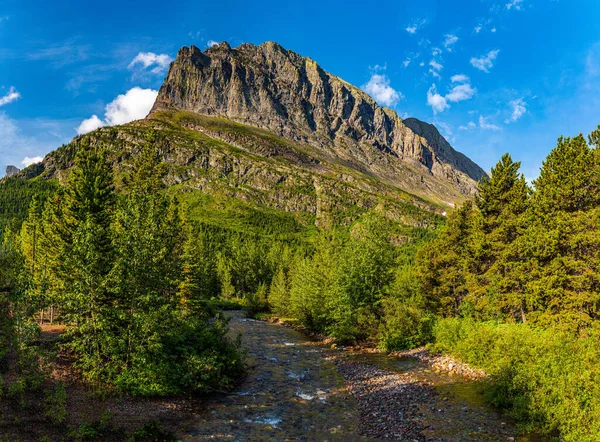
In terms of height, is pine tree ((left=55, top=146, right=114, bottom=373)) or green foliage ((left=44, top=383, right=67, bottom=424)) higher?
pine tree ((left=55, top=146, right=114, bottom=373))

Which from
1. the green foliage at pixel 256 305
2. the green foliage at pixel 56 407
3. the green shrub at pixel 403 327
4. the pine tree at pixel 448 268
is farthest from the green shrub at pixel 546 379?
the green foliage at pixel 256 305

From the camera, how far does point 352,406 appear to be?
2189cm

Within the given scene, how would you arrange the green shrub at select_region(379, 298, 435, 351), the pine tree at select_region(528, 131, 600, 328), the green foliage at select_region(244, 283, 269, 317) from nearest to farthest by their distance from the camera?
1. the pine tree at select_region(528, 131, 600, 328)
2. the green shrub at select_region(379, 298, 435, 351)
3. the green foliage at select_region(244, 283, 269, 317)

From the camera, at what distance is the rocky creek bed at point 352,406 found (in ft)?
56.8

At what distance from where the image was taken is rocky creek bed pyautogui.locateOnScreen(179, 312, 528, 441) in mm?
17312

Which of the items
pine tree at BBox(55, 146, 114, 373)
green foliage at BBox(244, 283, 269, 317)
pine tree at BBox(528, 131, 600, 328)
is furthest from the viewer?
green foliage at BBox(244, 283, 269, 317)

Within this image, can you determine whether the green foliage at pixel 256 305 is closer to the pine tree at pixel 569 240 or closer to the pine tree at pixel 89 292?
the pine tree at pixel 89 292

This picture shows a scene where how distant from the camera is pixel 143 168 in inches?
1791

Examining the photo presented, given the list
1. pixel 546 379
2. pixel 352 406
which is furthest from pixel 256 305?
pixel 546 379

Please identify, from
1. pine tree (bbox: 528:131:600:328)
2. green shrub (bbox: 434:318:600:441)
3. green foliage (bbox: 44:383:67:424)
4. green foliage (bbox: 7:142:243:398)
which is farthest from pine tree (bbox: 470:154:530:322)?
green foliage (bbox: 44:383:67:424)

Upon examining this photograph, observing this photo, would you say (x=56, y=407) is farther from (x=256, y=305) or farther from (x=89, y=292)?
(x=256, y=305)

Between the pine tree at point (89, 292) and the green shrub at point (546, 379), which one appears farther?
the pine tree at point (89, 292)

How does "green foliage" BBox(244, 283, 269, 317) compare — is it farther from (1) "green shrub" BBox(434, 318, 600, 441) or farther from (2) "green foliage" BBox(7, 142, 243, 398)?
(1) "green shrub" BBox(434, 318, 600, 441)

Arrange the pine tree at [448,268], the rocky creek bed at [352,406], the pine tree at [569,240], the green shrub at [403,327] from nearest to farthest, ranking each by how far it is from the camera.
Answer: the rocky creek bed at [352,406]
the pine tree at [569,240]
the green shrub at [403,327]
the pine tree at [448,268]
